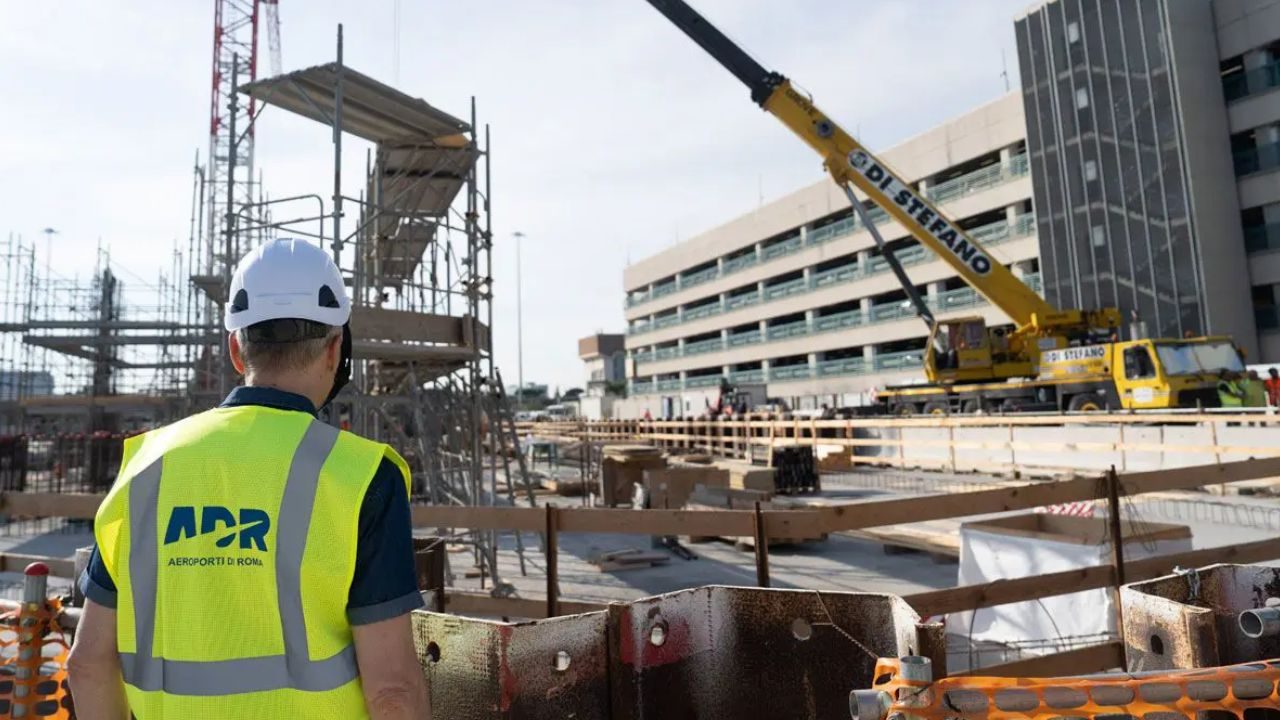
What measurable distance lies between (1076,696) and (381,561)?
168 centimetres

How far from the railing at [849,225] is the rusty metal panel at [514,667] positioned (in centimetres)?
3061

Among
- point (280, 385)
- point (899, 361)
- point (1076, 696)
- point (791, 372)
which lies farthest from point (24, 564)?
point (791, 372)

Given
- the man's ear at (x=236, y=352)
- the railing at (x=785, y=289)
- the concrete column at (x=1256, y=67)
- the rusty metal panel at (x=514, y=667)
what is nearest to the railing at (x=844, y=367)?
the railing at (x=785, y=289)

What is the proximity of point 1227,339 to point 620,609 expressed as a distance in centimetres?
2124

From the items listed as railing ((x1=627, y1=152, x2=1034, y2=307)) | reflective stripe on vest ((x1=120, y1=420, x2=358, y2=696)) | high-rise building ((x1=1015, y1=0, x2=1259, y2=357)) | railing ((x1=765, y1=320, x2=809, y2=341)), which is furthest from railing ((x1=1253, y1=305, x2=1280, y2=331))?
reflective stripe on vest ((x1=120, y1=420, x2=358, y2=696))

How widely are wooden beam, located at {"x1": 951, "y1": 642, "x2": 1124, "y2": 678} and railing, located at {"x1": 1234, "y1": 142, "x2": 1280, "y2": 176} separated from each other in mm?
31637

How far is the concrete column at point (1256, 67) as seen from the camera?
27234 mm

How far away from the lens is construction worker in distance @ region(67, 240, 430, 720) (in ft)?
4.39

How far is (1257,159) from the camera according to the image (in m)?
27.5

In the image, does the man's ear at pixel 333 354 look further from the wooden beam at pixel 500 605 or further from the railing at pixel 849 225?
the railing at pixel 849 225

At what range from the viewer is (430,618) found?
2764 mm

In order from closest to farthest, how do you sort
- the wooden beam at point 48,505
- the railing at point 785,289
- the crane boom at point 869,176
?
the wooden beam at point 48,505 → the crane boom at point 869,176 → the railing at point 785,289

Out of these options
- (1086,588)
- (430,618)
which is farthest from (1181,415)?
(430,618)

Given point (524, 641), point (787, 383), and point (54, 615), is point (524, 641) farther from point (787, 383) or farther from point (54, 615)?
point (787, 383)
